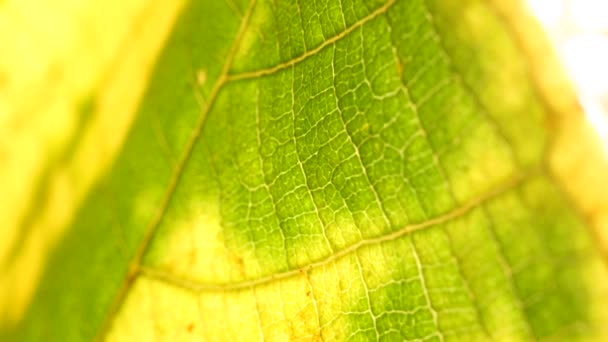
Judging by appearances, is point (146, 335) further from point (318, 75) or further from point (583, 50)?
point (583, 50)

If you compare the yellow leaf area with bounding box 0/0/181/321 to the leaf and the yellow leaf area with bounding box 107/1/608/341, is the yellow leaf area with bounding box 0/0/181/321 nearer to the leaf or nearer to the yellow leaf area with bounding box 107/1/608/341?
the leaf

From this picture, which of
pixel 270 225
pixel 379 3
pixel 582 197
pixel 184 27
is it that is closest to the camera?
pixel 582 197

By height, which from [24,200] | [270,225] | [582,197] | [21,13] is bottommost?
[582,197]

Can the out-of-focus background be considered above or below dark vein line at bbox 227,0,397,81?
below

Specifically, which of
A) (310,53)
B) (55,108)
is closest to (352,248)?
(310,53)

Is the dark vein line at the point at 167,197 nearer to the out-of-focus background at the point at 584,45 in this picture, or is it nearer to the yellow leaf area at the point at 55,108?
the yellow leaf area at the point at 55,108

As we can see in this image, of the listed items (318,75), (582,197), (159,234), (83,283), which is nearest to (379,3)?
(318,75)

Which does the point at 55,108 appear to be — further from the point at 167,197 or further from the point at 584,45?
the point at 584,45

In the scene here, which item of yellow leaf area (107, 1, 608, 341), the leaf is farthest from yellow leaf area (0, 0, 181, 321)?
yellow leaf area (107, 1, 608, 341)
